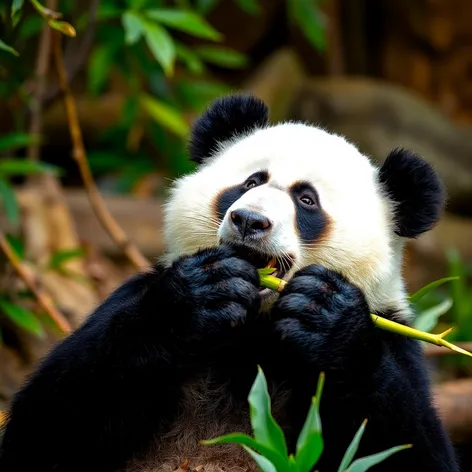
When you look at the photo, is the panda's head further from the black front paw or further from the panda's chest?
the panda's chest

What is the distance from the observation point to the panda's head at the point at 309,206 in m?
3.16

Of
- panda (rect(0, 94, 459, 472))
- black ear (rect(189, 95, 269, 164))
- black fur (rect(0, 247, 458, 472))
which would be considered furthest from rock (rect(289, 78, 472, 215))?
black fur (rect(0, 247, 458, 472))

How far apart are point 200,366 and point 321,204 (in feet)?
2.54

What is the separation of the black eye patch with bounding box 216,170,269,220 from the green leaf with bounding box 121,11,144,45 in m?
1.92

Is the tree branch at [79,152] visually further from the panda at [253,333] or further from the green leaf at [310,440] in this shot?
the green leaf at [310,440]

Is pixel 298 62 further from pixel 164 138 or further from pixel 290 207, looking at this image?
pixel 290 207

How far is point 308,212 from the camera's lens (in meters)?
3.38

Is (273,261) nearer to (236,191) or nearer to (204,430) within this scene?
(236,191)

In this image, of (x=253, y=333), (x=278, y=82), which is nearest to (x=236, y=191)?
(x=253, y=333)

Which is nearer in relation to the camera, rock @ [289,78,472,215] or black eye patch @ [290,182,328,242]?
black eye patch @ [290,182,328,242]

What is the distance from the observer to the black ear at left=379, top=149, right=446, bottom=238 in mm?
3664

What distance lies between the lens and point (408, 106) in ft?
37.1

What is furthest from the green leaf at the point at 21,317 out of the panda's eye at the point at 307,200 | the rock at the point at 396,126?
the rock at the point at 396,126

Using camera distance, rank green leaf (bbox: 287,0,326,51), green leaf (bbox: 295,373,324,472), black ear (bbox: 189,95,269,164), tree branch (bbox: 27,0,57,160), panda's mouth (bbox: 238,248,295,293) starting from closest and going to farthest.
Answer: green leaf (bbox: 295,373,324,472) → panda's mouth (bbox: 238,248,295,293) → black ear (bbox: 189,95,269,164) → tree branch (bbox: 27,0,57,160) → green leaf (bbox: 287,0,326,51)
